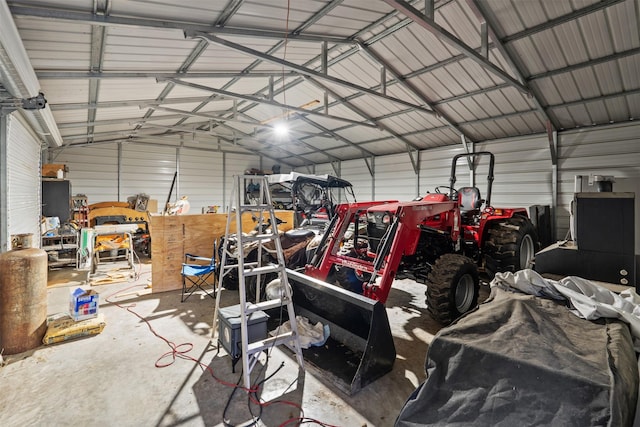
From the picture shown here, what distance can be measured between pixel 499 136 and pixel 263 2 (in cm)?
662

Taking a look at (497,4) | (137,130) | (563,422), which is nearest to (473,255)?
(497,4)

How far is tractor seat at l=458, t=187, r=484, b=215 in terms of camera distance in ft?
16.8

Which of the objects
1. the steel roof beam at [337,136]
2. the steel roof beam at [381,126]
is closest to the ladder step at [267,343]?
the steel roof beam at [381,126]

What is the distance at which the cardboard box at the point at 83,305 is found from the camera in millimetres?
3342

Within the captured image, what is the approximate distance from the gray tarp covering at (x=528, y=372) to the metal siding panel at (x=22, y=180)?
454 cm

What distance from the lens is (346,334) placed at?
9.20 ft

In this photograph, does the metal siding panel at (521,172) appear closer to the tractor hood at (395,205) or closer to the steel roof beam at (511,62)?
the steel roof beam at (511,62)

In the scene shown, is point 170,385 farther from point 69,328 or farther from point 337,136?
point 337,136

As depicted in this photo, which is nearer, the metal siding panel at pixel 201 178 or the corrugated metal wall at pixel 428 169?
the corrugated metal wall at pixel 428 169

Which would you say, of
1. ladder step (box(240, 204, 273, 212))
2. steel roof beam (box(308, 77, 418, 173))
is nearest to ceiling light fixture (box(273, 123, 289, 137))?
steel roof beam (box(308, 77, 418, 173))

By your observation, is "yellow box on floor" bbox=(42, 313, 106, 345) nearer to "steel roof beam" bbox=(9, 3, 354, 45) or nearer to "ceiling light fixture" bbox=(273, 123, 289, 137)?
"steel roof beam" bbox=(9, 3, 354, 45)

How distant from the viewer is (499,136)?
24.8 feet

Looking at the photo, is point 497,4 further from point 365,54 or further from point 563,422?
point 563,422

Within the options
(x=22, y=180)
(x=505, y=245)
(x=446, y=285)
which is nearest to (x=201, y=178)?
(x=22, y=180)
